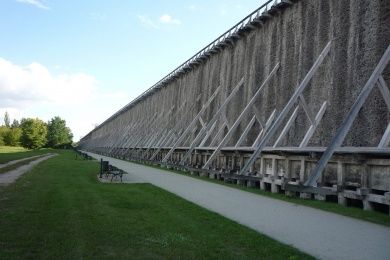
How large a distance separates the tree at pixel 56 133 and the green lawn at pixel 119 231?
136m

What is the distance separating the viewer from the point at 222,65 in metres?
32.5

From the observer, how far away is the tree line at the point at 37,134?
123 metres

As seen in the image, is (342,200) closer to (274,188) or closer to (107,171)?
(274,188)

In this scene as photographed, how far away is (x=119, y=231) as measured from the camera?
789cm

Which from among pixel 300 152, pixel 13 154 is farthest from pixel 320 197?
pixel 13 154

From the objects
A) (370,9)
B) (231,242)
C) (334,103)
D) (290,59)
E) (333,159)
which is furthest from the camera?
(290,59)

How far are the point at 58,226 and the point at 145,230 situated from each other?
1.58 m

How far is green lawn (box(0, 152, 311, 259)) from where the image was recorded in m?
6.47

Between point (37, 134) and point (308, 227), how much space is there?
12433 cm

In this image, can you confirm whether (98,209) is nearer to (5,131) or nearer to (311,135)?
(311,135)

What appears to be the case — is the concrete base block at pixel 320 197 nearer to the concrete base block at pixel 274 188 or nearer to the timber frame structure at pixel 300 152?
the timber frame structure at pixel 300 152

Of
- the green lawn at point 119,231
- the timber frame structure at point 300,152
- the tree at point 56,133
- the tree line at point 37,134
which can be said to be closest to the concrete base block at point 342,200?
the timber frame structure at point 300,152

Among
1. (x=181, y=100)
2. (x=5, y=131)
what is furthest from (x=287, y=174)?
(x=5, y=131)

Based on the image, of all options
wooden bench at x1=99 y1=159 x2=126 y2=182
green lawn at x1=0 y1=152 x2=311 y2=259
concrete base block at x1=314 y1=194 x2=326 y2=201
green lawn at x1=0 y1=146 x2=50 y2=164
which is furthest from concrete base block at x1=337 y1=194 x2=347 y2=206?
green lawn at x1=0 y1=146 x2=50 y2=164
